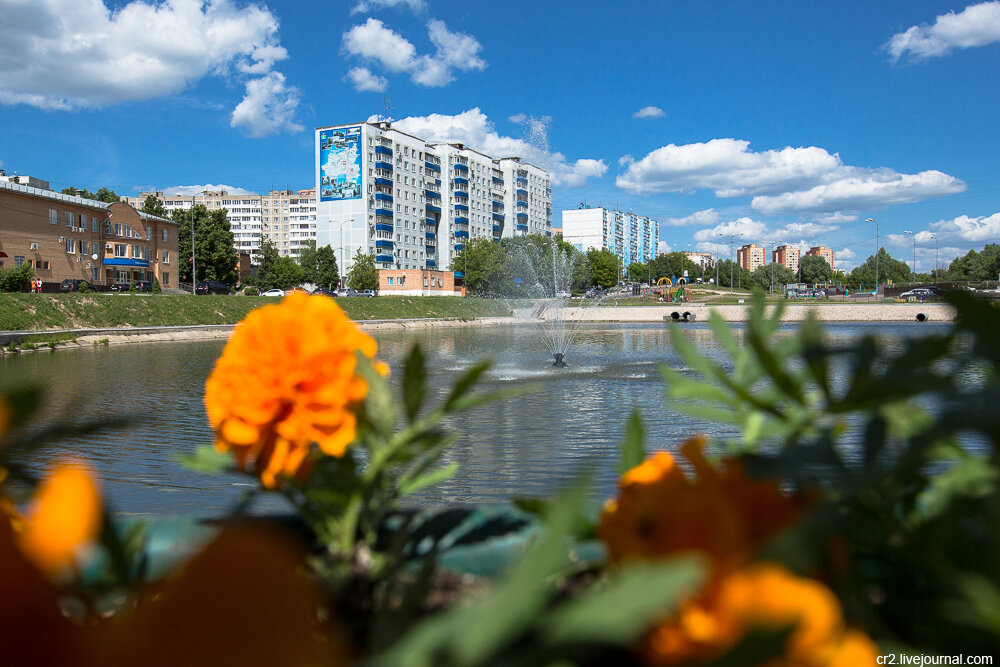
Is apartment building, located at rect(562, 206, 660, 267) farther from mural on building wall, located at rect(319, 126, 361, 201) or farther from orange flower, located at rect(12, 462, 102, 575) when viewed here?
orange flower, located at rect(12, 462, 102, 575)

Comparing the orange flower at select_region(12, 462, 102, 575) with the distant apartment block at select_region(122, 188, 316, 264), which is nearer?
the orange flower at select_region(12, 462, 102, 575)

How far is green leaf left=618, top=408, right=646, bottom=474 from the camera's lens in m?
0.69

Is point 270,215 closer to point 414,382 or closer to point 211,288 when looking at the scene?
point 211,288

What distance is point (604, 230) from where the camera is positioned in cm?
14250

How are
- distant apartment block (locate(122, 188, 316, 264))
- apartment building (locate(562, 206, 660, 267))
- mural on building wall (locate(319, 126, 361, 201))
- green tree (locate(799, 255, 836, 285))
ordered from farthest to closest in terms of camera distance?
apartment building (locate(562, 206, 660, 267)) < distant apartment block (locate(122, 188, 316, 264)) < green tree (locate(799, 255, 836, 285)) < mural on building wall (locate(319, 126, 361, 201))

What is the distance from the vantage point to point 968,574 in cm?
45

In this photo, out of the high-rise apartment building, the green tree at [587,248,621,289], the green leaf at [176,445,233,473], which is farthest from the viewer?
the green tree at [587,248,621,289]

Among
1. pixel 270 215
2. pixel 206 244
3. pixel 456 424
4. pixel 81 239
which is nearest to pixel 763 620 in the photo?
pixel 456 424

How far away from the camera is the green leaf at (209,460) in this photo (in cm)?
83

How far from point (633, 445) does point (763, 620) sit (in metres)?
0.35

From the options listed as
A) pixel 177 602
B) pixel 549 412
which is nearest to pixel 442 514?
pixel 177 602

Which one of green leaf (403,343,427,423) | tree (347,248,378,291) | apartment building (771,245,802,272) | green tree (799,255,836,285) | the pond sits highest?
apartment building (771,245,802,272)

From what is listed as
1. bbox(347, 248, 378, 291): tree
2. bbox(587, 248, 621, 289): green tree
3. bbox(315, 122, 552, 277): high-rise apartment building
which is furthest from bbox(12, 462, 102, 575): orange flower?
bbox(587, 248, 621, 289): green tree

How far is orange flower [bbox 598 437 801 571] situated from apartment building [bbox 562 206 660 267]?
12924cm
